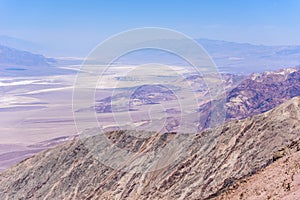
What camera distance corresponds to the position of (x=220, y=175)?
3164cm

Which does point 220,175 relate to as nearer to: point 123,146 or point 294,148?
point 294,148

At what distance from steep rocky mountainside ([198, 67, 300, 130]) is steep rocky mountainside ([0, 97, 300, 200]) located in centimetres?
8752

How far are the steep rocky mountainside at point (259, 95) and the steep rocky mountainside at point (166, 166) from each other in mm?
87516

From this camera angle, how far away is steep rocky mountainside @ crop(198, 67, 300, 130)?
147 meters

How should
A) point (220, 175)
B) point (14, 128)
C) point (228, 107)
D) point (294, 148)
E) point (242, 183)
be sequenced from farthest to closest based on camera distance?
point (14, 128)
point (228, 107)
point (220, 175)
point (294, 148)
point (242, 183)

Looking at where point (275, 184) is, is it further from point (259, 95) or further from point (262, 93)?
point (262, 93)

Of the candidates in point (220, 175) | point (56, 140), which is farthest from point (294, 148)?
point (56, 140)

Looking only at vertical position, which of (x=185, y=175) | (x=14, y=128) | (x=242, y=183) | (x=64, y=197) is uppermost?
(x=242, y=183)

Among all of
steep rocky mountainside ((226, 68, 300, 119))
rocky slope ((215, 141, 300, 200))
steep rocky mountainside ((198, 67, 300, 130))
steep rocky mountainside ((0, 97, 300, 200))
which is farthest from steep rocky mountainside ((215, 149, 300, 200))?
steep rocky mountainside ((226, 68, 300, 119))

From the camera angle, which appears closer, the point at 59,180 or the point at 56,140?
the point at 59,180

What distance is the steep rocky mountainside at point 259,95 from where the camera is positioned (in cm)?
14725

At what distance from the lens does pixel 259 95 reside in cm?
16175

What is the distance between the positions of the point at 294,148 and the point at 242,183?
463cm

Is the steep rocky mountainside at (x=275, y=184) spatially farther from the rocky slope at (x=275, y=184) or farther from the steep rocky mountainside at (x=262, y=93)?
the steep rocky mountainside at (x=262, y=93)
